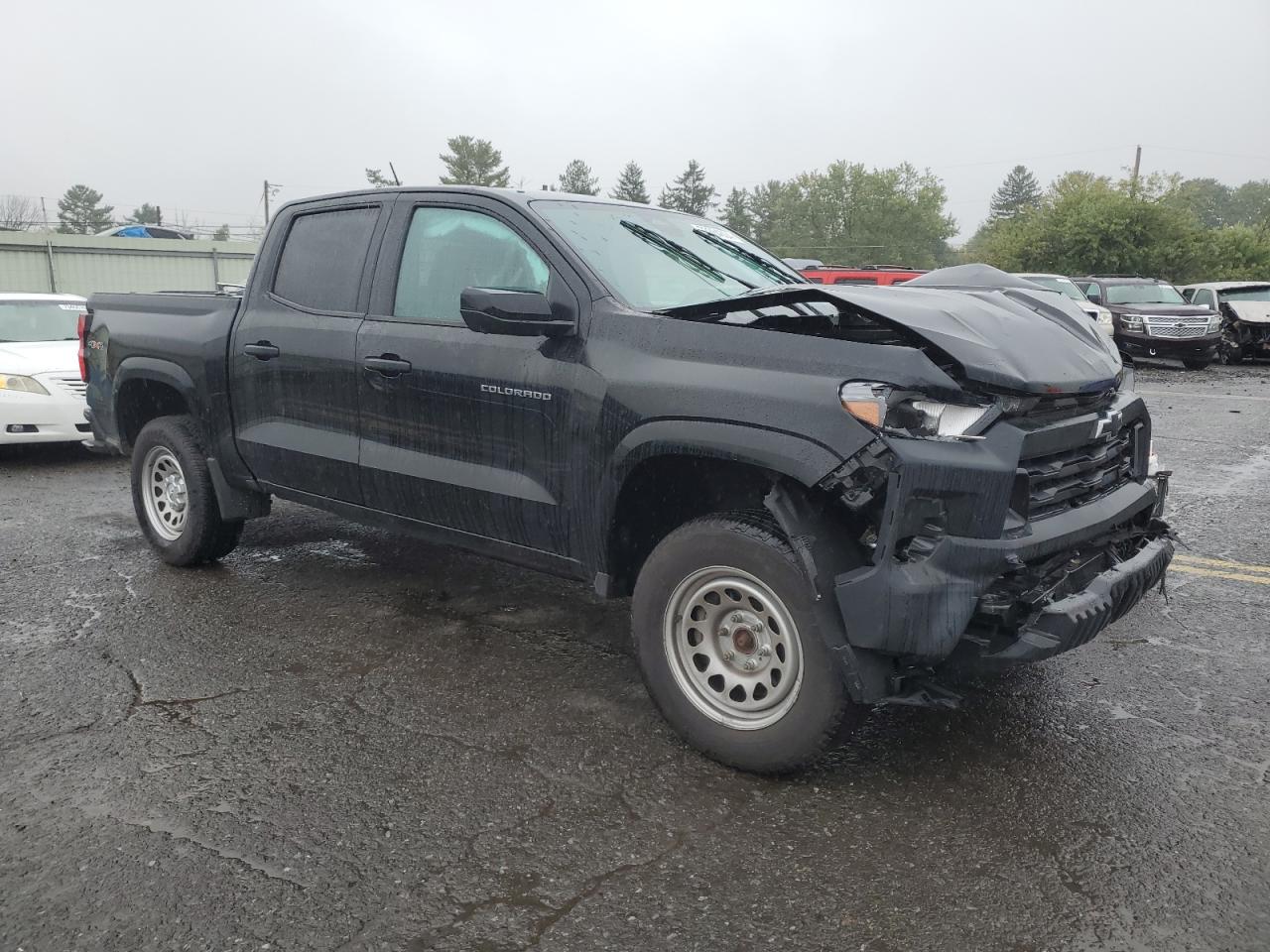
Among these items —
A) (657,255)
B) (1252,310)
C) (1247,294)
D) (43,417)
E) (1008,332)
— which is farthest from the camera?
(1247,294)

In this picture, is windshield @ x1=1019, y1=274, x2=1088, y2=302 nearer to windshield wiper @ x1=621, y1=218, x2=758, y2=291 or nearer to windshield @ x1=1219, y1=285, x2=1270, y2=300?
windshield @ x1=1219, y1=285, x2=1270, y2=300

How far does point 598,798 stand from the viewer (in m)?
3.27

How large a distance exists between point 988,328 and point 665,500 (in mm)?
1233

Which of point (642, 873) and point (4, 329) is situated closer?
point (642, 873)

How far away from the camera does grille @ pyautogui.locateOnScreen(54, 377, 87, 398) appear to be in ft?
29.1

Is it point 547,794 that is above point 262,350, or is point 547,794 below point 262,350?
below

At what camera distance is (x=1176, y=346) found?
19656 millimetres

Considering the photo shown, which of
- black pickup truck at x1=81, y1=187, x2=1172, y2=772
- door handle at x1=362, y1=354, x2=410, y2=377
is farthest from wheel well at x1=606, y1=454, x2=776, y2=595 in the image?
door handle at x1=362, y1=354, x2=410, y2=377

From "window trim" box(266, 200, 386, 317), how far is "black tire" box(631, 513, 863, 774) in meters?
1.98

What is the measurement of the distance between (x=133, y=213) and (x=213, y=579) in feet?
437

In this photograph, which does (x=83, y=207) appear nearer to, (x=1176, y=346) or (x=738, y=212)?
(x=738, y=212)

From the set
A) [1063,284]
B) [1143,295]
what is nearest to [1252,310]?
[1143,295]

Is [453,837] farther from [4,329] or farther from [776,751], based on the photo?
[4,329]

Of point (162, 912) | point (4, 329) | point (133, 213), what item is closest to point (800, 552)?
point (162, 912)
